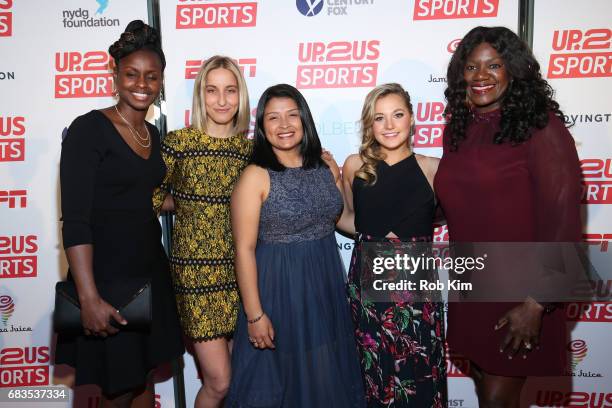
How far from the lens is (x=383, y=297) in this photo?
2.06 m

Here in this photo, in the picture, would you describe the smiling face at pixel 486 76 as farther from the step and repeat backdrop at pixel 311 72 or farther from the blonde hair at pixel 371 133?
the step and repeat backdrop at pixel 311 72

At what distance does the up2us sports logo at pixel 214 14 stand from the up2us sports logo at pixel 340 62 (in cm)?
36

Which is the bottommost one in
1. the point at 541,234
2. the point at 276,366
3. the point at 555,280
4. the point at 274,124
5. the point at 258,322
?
the point at 276,366

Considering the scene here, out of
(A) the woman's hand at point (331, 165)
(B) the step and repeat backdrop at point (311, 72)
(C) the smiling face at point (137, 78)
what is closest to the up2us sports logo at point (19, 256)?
(B) the step and repeat backdrop at point (311, 72)

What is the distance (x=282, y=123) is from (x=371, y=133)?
448 millimetres

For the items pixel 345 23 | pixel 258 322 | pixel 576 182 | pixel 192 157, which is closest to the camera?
pixel 576 182

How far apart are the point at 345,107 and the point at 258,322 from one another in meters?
1.44

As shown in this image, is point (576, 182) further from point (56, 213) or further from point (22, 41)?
point (22, 41)

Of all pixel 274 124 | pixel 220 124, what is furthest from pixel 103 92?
pixel 274 124

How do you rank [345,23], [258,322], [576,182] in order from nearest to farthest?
[576,182]
[258,322]
[345,23]

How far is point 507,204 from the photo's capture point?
5.83ft

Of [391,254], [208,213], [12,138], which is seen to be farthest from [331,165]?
[12,138]

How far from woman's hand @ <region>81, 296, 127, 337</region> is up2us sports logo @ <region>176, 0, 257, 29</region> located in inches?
68.3

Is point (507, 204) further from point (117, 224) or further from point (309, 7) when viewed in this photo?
point (309, 7)
